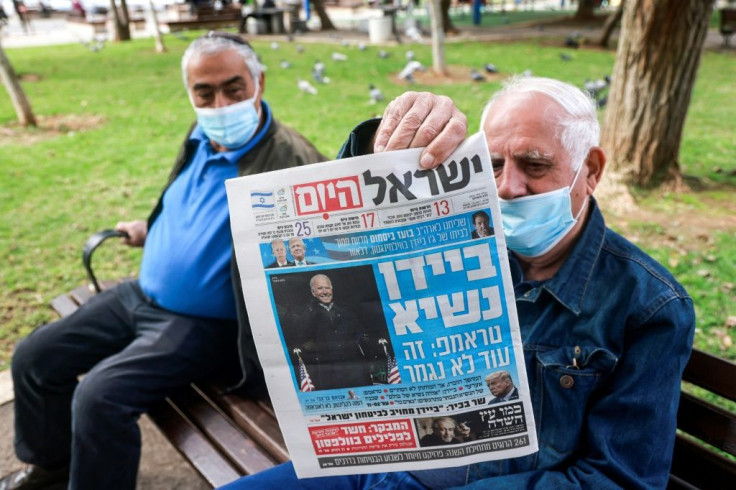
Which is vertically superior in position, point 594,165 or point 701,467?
point 594,165

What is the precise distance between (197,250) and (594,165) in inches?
62.5

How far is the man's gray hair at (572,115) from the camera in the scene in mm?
1546

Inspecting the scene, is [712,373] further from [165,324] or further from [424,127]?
[165,324]

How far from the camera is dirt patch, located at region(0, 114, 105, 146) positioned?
314 inches

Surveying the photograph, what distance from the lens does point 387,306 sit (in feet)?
3.96

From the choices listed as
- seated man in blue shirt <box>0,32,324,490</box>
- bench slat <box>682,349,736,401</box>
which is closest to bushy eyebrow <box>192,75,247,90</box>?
seated man in blue shirt <box>0,32,324,490</box>

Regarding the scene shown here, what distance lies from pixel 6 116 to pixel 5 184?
138 inches

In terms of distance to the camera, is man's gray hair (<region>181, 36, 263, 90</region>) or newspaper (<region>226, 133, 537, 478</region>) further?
man's gray hair (<region>181, 36, 263, 90</region>)

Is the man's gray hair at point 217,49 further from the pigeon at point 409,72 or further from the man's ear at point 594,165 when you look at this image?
the pigeon at point 409,72

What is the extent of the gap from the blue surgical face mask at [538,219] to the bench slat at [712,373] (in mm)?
536

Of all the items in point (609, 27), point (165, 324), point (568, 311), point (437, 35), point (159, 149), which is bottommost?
point (159, 149)

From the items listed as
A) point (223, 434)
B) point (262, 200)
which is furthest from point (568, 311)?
point (223, 434)

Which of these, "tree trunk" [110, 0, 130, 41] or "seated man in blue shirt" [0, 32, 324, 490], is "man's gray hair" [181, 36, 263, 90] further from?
"tree trunk" [110, 0, 130, 41]

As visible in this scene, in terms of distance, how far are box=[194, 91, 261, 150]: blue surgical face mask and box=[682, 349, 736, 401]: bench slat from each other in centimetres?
199
